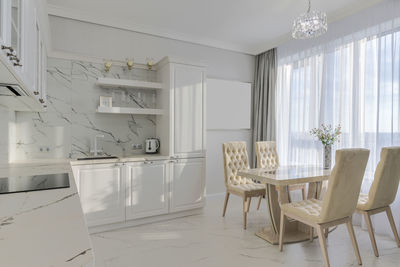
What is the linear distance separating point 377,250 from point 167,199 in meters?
2.31

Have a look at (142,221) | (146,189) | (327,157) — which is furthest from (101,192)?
(327,157)

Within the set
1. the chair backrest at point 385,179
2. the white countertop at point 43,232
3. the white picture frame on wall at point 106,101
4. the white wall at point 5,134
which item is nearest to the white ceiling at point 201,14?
the white picture frame on wall at point 106,101

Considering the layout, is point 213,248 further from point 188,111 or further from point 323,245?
point 188,111

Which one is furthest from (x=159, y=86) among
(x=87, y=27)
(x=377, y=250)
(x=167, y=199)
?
(x=377, y=250)

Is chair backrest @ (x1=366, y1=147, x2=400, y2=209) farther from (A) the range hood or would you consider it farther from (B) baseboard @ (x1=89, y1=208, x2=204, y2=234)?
(A) the range hood

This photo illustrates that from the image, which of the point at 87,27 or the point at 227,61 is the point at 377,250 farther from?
the point at 87,27

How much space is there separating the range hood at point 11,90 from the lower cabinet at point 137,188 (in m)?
1.19

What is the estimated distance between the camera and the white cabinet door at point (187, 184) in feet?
11.0

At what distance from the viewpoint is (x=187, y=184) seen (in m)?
3.45

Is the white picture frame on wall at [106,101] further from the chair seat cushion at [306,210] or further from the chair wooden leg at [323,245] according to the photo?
the chair wooden leg at [323,245]

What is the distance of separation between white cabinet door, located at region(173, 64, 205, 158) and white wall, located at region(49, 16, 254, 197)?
23cm

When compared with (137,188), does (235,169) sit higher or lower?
higher

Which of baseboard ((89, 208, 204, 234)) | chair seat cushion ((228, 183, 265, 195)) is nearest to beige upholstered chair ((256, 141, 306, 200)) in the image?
chair seat cushion ((228, 183, 265, 195))

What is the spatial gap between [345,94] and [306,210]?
1.85 m
